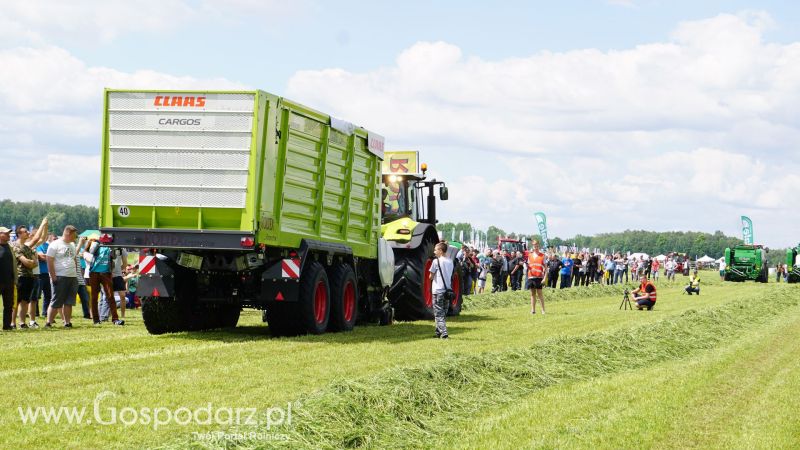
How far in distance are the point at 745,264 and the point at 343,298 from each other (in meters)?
50.4

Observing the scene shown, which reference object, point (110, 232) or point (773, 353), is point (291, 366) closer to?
point (110, 232)

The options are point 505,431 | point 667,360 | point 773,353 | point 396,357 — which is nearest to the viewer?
point 505,431

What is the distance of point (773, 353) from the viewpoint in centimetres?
1631

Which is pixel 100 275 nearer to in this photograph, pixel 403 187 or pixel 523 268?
pixel 403 187

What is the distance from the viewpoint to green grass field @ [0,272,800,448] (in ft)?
27.5

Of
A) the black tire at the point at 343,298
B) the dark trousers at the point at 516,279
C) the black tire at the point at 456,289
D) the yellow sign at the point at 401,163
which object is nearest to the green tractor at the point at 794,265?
the dark trousers at the point at 516,279

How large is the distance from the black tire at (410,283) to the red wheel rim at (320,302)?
12.1 ft

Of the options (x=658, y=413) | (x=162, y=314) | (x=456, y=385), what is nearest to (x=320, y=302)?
(x=162, y=314)

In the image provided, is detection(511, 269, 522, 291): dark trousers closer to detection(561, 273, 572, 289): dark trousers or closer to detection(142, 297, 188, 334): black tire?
detection(561, 273, 572, 289): dark trousers

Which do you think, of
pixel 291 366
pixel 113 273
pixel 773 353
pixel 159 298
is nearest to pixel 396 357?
pixel 291 366

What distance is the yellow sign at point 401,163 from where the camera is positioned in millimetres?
21609

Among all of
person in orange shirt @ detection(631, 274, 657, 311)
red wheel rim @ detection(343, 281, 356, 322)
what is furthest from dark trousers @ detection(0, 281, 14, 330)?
person in orange shirt @ detection(631, 274, 657, 311)

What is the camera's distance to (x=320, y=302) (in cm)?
1694

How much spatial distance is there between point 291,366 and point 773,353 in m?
8.12
